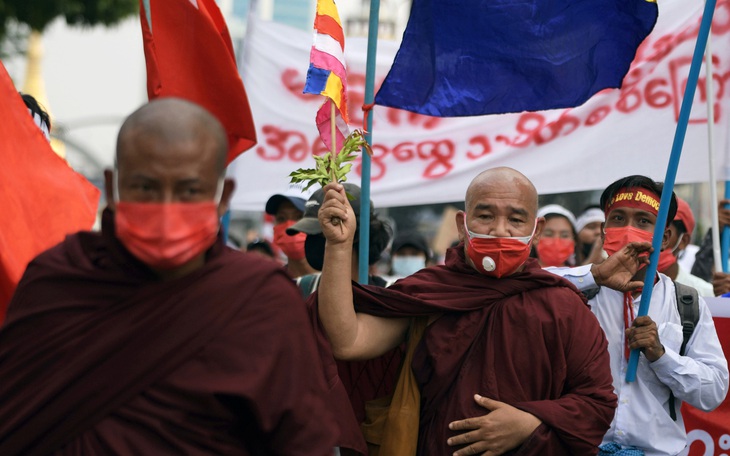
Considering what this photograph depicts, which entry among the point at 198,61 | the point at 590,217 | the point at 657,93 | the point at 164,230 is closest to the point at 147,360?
the point at 164,230

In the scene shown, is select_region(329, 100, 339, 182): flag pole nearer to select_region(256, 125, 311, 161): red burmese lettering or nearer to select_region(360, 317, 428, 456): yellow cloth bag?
select_region(360, 317, 428, 456): yellow cloth bag

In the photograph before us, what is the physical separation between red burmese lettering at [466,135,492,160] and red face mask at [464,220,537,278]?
222 cm

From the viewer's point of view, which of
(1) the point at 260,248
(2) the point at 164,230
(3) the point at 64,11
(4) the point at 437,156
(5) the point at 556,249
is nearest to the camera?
(2) the point at 164,230

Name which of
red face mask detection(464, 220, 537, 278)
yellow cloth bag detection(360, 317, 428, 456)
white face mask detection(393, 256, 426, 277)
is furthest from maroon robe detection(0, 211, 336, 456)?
white face mask detection(393, 256, 426, 277)

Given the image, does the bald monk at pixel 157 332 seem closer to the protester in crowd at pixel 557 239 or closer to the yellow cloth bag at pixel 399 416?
the yellow cloth bag at pixel 399 416

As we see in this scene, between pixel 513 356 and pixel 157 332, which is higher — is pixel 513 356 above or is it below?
below

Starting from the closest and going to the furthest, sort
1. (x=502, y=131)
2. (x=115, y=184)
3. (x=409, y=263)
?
1. (x=115, y=184)
2. (x=502, y=131)
3. (x=409, y=263)

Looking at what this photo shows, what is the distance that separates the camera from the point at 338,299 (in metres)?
3.37

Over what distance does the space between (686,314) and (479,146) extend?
209 centimetres

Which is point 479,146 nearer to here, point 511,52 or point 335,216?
point 511,52

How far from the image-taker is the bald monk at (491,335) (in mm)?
3311

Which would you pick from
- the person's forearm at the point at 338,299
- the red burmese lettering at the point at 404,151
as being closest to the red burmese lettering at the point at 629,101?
the red burmese lettering at the point at 404,151

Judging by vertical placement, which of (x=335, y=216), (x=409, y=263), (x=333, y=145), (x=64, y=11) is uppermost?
(x=64, y=11)

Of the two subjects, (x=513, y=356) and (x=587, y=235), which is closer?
(x=513, y=356)
